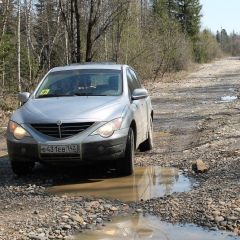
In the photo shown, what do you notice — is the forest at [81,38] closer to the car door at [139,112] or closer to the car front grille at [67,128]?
the car door at [139,112]

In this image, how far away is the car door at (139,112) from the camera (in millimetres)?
7112

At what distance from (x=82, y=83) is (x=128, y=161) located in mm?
1661

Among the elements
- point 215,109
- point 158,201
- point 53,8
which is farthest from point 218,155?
point 53,8

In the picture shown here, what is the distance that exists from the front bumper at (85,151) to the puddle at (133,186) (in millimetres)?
363

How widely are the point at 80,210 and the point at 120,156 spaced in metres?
1.42

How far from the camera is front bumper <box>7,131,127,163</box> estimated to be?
594 cm

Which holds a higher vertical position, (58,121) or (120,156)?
(58,121)

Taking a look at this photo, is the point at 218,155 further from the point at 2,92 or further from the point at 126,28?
the point at 126,28

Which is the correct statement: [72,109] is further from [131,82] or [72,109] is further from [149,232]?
[149,232]

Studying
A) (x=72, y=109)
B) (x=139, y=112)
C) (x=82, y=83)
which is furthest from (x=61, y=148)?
(x=139, y=112)

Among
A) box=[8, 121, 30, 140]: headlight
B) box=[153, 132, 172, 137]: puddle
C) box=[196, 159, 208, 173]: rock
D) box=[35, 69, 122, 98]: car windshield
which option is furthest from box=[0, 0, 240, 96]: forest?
box=[196, 159, 208, 173]: rock

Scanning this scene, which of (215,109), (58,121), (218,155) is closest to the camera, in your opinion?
(58,121)

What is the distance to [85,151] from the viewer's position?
5938 mm

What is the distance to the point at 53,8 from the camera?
31719 millimetres
